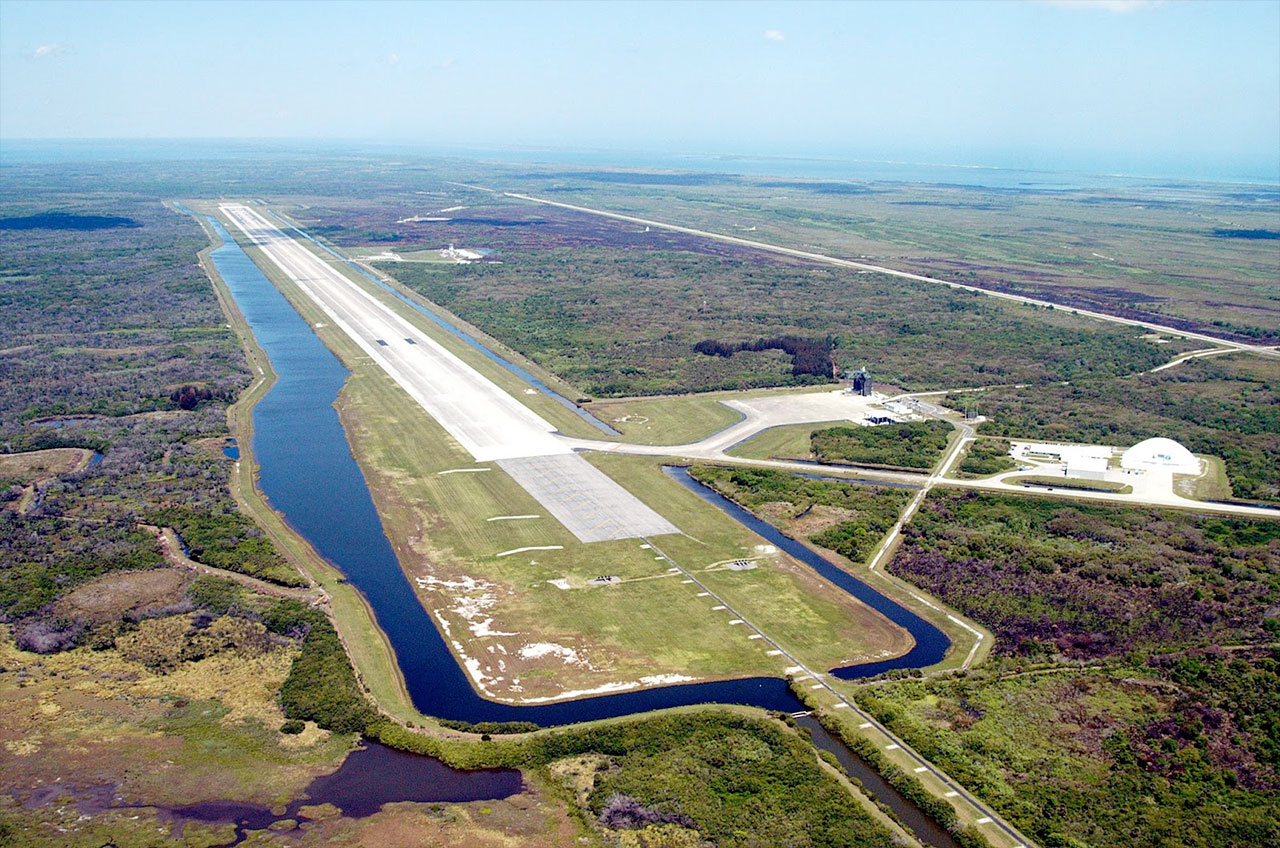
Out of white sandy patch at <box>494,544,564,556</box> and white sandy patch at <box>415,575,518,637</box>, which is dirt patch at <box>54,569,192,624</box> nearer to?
white sandy patch at <box>415,575,518,637</box>

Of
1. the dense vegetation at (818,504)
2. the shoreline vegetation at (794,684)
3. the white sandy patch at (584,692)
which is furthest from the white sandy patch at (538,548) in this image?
the white sandy patch at (584,692)

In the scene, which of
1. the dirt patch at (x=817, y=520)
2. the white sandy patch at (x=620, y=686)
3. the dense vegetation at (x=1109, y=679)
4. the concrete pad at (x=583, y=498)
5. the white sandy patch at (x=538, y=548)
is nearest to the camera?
the dense vegetation at (x=1109, y=679)

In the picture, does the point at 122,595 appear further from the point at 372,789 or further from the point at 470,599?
the point at 372,789

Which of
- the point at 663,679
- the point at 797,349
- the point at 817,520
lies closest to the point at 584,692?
the point at 663,679

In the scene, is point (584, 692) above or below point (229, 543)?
below

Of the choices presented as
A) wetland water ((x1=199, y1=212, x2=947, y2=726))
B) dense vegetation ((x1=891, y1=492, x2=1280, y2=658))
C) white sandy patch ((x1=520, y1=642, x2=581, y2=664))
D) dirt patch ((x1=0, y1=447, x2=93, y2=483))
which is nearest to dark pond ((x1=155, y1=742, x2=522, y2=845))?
wetland water ((x1=199, y1=212, x2=947, y2=726))

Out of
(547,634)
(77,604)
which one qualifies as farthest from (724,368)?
(77,604)

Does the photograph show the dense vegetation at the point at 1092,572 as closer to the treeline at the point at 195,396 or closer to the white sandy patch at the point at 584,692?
the white sandy patch at the point at 584,692
